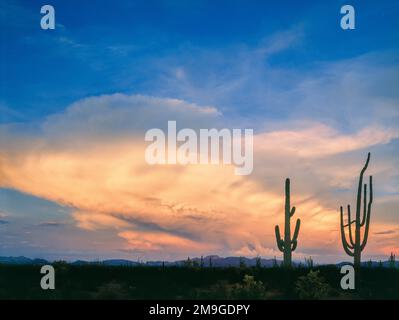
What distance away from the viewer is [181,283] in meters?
24.8

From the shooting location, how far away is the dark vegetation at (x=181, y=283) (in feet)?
77.8

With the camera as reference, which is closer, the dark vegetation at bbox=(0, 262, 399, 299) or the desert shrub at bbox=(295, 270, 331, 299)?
the dark vegetation at bbox=(0, 262, 399, 299)

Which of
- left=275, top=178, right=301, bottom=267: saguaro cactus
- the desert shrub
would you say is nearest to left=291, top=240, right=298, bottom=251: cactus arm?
left=275, top=178, right=301, bottom=267: saguaro cactus

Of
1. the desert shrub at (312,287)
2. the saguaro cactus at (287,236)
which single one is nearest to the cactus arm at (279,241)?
the saguaro cactus at (287,236)

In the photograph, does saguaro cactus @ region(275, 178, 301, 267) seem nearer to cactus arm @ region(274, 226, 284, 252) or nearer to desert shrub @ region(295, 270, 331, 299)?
cactus arm @ region(274, 226, 284, 252)

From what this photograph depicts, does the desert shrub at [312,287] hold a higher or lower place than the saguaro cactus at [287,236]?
lower

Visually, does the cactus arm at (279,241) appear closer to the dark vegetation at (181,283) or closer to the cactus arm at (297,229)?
the cactus arm at (297,229)

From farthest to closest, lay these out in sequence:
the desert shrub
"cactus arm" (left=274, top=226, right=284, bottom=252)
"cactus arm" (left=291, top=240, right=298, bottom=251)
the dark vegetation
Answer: "cactus arm" (left=274, top=226, right=284, bottom=252) < "cactus arm" (left=291, top=240, right=298, bottom=251) < the desert shrub < the dark vegetation

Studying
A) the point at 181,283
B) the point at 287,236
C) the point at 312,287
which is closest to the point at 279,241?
the point at 287,236

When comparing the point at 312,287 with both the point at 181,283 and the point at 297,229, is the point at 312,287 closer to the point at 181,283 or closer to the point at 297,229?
the point at 297,229

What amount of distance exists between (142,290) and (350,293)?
8.96 m

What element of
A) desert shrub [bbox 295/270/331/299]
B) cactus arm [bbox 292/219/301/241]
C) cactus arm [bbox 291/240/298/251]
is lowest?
desert shrub [bbox 295/270/331/299]

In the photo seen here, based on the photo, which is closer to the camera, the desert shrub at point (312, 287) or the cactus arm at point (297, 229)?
the desert shrub at point (312, 287)

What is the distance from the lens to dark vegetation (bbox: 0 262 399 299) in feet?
77.8
